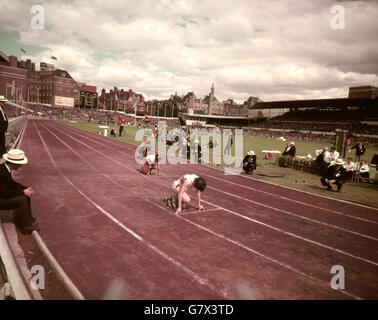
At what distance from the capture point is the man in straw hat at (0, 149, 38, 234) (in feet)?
17.8

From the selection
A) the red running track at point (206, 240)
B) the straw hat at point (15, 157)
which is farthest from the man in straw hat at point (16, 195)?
the red running track at point (206, 240)

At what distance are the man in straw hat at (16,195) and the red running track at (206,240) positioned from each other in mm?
511

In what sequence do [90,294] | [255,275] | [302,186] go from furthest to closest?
[302,186], [255,275], [90,294]

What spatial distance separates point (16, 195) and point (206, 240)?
4547 millimetres

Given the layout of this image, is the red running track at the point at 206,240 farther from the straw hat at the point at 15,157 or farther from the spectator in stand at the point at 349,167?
the spectator in stand at the point at 349,167

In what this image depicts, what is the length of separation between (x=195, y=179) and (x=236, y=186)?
5258 mm

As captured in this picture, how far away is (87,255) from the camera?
5094 millimetres

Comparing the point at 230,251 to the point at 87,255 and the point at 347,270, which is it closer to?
the point at 347,270

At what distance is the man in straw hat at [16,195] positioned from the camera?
17.8 ft

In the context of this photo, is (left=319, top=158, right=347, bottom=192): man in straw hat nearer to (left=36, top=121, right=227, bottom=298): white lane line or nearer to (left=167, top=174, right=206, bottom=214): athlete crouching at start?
(left=167, top=174, right=206, bottom=214): athlete crouching at start

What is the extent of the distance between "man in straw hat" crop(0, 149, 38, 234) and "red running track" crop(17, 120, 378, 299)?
511 millimetres

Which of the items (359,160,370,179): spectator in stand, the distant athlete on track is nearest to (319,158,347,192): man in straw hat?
(359,160,370,179): spectator in stand

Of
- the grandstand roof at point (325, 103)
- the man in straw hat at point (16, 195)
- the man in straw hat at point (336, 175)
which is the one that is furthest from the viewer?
the grandstand roof at point (325, 103)

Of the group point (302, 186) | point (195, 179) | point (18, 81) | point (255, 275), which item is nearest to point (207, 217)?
point (195, 179)
